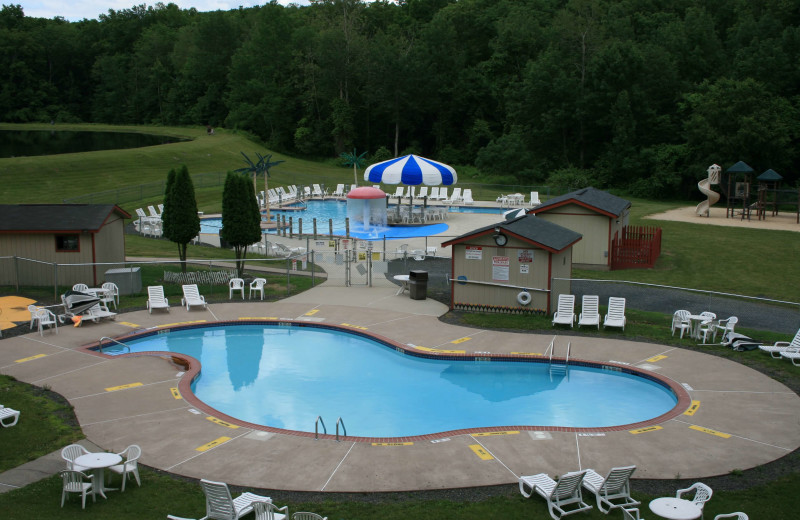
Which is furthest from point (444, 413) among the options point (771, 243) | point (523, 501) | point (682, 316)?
point (771, 243)

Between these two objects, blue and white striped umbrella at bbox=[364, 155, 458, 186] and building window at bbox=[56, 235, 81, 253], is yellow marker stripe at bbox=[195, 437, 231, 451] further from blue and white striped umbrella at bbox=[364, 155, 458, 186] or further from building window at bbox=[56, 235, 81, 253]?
blue and white striped umbrella at bbox=[364, 155, 458, 186]

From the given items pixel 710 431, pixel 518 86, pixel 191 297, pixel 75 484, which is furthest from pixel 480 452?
pixel 518 86

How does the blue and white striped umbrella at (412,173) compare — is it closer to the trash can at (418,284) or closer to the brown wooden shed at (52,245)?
the trash can at (418,284)

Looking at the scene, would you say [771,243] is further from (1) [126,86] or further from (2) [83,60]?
(2) [83,60]

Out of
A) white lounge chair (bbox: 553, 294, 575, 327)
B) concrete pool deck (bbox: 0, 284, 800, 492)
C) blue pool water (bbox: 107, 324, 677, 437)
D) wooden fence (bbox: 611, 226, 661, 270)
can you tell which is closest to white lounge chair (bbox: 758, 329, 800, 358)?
concrete pool deck (bbox: 0, 284, 800, 492)

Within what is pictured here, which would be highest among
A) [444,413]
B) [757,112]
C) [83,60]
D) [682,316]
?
[83,60]

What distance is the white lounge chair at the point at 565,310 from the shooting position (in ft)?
68.3

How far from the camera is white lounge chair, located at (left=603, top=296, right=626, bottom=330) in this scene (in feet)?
66.7

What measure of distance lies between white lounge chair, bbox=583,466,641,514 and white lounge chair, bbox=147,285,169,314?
1561 centimetres

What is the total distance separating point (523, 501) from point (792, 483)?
438 cm

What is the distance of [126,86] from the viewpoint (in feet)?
362

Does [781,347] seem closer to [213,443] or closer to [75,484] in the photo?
[213,443]

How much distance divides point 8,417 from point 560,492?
34.3ft

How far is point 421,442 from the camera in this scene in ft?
43.4
